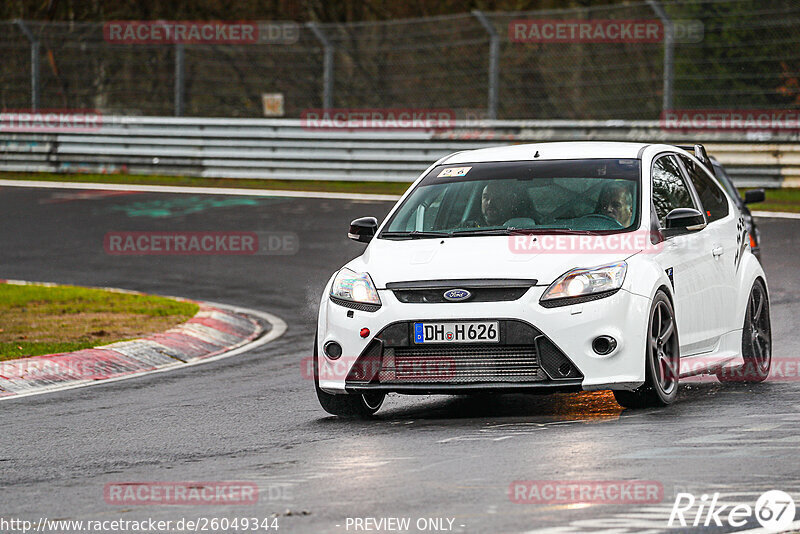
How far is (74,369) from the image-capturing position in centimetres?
1126

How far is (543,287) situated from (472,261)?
0.45m

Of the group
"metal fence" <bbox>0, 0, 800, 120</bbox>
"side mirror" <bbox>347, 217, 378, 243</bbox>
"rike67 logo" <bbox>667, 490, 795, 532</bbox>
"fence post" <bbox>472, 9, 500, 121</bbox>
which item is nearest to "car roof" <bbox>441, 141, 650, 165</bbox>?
"side mirror" <bbox>347, 217, 378, 243</bbox>

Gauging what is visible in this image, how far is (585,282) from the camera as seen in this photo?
8156 mm

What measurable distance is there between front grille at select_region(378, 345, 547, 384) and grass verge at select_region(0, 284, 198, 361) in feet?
13.9

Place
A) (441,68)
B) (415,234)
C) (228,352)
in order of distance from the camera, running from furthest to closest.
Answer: (441,68)
(228,352)
(415,234)

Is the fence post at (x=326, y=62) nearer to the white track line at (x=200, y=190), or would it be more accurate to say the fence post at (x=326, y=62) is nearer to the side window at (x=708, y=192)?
the white track line at (x=200, y=190)

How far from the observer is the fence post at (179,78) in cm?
2780

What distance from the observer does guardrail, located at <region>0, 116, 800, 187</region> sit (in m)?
22.9

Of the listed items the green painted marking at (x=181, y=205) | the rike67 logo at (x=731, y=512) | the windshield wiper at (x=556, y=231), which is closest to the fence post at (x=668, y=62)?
the green painted marking at (x=181, y=205)

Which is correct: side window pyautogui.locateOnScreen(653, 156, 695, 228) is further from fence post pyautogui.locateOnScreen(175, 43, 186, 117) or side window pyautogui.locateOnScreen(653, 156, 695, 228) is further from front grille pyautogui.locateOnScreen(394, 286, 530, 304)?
fence post pyautogui.locateOnScreen(175, 43, 186, 117)

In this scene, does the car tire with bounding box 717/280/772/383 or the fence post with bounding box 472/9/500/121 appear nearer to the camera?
the car tire with bounding box 717/280/772/383

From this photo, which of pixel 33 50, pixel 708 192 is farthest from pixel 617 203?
pixel 33 50

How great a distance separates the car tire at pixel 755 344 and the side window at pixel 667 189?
799 mm

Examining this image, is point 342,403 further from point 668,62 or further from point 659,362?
point 668,62
